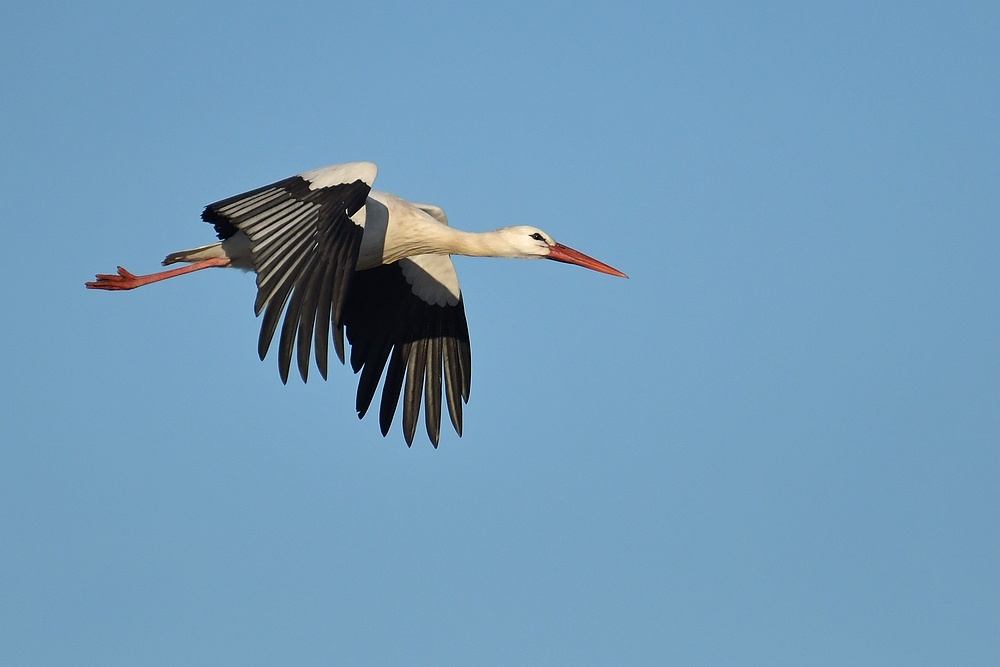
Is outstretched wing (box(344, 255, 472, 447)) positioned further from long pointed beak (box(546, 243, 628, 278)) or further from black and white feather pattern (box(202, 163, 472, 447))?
long pointed beak (box(546, 243, 628, 278))

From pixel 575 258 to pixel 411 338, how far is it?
1.78 m

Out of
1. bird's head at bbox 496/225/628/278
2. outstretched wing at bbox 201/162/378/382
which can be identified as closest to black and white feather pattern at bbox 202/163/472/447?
outstretched wing at bbox 201/162/378/382

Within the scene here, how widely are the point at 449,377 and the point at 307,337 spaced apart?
3.85 meters

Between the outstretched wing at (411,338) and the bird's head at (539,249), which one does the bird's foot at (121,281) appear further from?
the bird's head at (539,249)

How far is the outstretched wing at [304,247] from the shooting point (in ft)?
27.1

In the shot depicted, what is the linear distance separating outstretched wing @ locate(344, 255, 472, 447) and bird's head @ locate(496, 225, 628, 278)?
1.19 meters

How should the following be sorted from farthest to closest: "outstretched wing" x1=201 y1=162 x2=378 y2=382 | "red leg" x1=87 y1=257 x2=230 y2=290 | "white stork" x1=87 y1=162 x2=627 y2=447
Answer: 1. "red leg" x1=87 y1=257 x2=230 y2=290
2. "white stork" x1=87 y1=162 x2=627 y2=447
3. "outstretched wing" x1=201 y1=162 x2=378 y2=382

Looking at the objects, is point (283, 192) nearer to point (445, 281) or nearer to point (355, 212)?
point (355, 212)

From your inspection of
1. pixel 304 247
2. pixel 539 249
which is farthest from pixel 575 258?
pixel 304 247

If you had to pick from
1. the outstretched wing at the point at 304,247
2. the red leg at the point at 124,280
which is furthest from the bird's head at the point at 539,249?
the red leg at the point at 124,280

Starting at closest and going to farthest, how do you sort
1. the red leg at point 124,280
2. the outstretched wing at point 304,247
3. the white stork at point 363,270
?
the outstretched wing at point 304,247
the white stork at point 363,270
the red leg at point 124,280

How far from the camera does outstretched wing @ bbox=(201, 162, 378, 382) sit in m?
8.27

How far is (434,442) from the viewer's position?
1158cm

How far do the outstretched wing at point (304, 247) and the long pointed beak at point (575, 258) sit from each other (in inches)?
92.5
